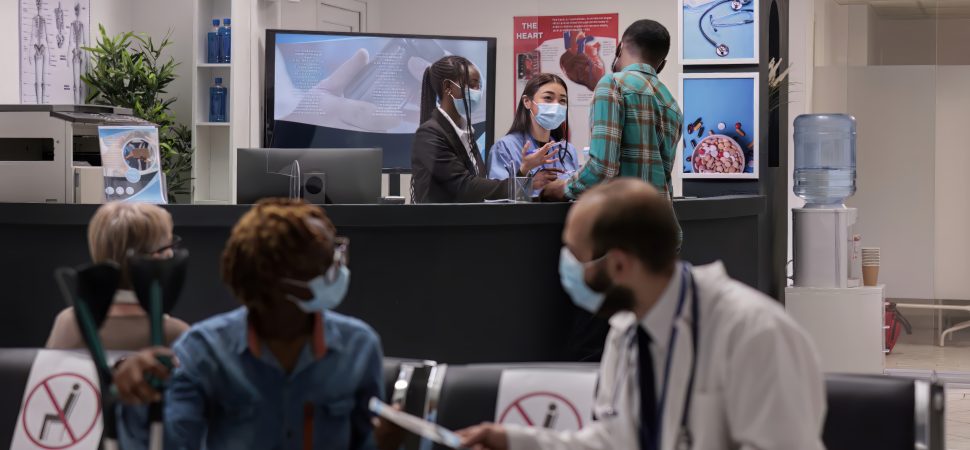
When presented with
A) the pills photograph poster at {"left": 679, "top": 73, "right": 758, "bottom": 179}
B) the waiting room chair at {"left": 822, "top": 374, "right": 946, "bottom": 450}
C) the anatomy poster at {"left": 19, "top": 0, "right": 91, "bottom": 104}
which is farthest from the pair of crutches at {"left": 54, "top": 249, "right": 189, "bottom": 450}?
the anatomy poster at {"left": 19, "top": 0, "right": 91, "bottom": 104}

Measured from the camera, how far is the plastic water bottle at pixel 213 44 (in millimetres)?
7793

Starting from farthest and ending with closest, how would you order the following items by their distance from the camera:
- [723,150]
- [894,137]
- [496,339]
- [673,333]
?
[894,137]
[723,150]
[496,339]
[673,333]

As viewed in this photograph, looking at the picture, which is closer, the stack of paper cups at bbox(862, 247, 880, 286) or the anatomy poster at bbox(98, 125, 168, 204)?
the anatomy poster at bbox(98, 125, 168, 204)

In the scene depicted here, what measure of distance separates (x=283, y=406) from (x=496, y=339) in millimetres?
2402

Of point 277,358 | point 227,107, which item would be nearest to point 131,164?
point 277,358

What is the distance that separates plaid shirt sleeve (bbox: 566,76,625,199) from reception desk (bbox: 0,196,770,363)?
0.33 metres

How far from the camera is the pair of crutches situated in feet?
6.29

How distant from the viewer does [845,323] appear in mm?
5898

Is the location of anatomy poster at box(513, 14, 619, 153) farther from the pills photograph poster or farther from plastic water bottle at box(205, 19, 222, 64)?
the pills photograph poster

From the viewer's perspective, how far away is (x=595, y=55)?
8805 mm

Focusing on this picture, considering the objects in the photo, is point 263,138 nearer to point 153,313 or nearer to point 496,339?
point 496,339

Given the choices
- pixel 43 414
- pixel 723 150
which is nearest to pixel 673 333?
pixel 43 414

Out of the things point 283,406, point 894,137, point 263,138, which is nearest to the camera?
point 283,406

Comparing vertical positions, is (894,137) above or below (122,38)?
below
